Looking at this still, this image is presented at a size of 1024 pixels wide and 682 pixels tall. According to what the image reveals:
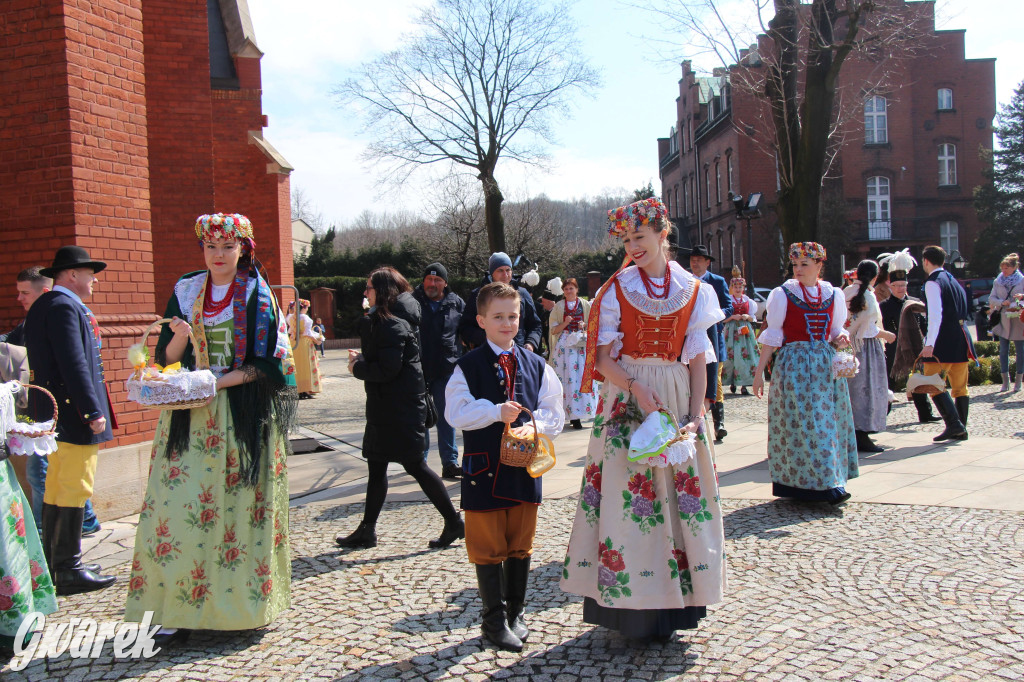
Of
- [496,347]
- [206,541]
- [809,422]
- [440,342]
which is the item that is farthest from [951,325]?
[206,541]

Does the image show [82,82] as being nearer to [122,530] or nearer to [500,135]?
[122,530]

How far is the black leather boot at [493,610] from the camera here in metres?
3.54

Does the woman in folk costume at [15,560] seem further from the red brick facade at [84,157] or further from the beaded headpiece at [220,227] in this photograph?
the red brick facade at [84,157]

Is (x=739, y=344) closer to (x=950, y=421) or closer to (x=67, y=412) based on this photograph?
(x=950, y=421)

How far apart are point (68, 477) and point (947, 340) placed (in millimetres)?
8417

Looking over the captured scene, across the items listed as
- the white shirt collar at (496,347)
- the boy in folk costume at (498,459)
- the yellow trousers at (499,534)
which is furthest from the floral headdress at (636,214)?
the yellow trousers at (499,534)

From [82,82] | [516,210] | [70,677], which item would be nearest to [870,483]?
[70,677]

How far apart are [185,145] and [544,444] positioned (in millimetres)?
8656

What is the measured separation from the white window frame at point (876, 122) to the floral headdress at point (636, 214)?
3920 cm

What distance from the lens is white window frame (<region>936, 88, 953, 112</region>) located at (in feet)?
129

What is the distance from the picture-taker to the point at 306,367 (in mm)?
15141

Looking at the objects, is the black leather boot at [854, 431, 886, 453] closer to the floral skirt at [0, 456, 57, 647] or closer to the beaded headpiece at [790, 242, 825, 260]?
the beaded headpiece at [790, 242, 825, 260]

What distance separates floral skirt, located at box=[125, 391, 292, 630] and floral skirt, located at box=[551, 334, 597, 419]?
6.34m

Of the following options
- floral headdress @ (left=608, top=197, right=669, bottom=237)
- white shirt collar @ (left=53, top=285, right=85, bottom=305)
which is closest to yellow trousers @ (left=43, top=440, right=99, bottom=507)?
white shirt collar @ (left=53, top=285, right=85, bottom=305)
